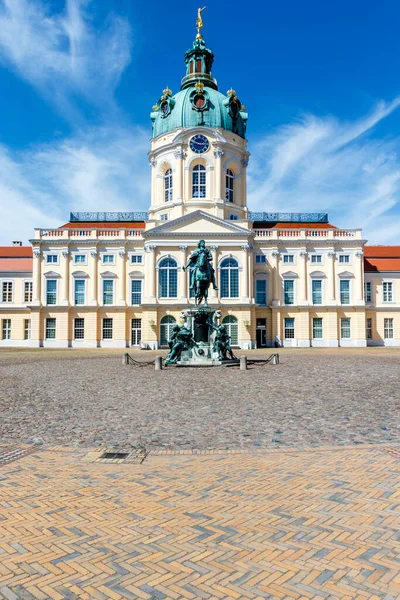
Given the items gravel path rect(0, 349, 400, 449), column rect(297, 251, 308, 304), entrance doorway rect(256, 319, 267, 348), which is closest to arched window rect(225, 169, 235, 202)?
column rect(297, 251, 308, 304)

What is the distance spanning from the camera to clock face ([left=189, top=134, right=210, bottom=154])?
57.3 metres

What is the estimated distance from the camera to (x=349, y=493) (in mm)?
5699

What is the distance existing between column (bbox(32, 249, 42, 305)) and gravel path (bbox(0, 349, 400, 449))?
37253 mm

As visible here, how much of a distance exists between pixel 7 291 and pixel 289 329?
3450cm

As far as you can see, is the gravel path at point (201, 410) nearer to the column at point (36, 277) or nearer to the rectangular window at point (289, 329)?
the rectangular window at point (289, 329)

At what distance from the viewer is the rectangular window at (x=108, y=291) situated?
5666 centimetres

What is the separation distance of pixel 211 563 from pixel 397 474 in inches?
138

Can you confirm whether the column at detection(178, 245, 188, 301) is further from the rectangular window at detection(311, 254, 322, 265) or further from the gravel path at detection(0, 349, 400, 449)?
the gravel path at detection(0, 349, 400, 449)

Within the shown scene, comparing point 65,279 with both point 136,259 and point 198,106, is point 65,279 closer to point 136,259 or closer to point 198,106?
point 136,259

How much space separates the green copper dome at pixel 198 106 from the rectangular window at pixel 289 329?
2456 centimetres

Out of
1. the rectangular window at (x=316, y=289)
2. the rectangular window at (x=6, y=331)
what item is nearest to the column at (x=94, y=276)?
the rectangular window at (x=6, y=331)

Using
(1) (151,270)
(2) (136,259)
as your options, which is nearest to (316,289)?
(1) (151,270)

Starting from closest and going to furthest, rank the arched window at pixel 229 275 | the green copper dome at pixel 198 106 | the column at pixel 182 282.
Result: the column at pixel 182 282 < the arched window at pixel 229 275 < the green copper dome at pixel 198 106

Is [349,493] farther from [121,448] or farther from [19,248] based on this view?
[19,248]
